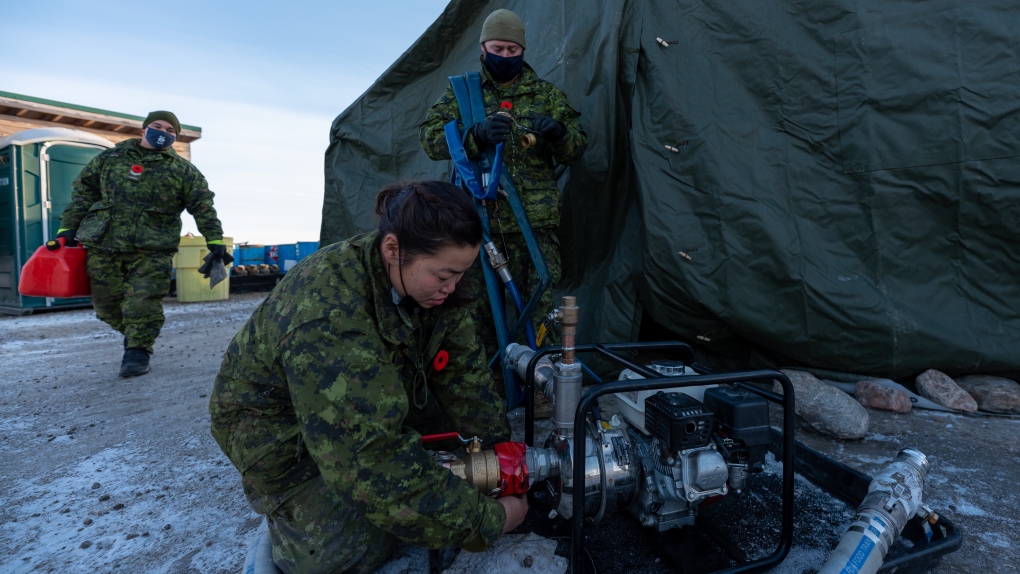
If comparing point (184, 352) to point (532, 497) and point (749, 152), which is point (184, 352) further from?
point (749, 152)

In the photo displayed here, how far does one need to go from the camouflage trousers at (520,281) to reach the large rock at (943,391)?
7.07ft

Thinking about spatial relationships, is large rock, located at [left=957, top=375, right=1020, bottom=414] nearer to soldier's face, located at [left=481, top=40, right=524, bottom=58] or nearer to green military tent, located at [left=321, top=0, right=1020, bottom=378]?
green military tent, located at [left=321, top=0, right=1020, bottom=378]

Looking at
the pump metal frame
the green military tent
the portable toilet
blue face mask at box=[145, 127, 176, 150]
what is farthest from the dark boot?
the portable toilet

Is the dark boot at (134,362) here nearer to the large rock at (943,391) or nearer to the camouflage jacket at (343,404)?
the camouflage jacket at (343,404)

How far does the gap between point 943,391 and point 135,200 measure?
5.89m

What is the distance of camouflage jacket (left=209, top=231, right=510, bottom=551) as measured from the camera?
54.0 inches

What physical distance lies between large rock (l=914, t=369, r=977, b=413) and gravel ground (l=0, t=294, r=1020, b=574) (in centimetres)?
9

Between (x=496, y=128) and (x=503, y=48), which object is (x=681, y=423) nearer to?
(x=496, y=128)

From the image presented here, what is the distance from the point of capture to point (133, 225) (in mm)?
4195

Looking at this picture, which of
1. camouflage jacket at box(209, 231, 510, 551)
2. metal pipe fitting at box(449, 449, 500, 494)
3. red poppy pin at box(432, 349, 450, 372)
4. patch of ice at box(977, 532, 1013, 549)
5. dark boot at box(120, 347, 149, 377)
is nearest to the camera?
camouflage jacket at box(209, 231, 510, 551)

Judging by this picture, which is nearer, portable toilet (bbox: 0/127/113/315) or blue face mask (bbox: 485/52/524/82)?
blue face mask (bbox: 485/52/524/82)

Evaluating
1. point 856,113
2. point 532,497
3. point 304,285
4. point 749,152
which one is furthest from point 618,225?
point 304,285

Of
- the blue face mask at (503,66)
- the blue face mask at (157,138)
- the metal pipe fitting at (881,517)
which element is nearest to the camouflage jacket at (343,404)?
the metal pipe fitting at (881,517)

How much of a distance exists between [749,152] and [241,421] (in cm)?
307
